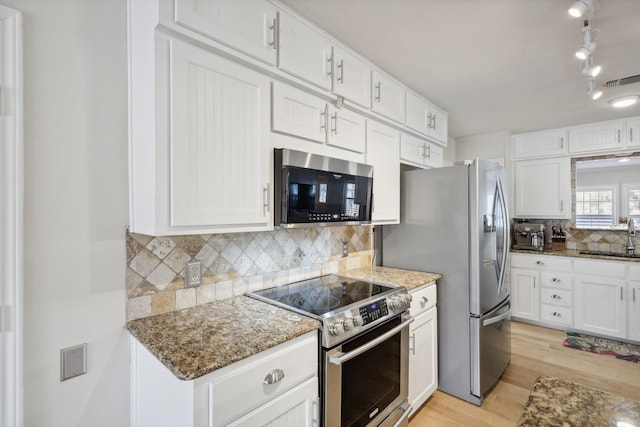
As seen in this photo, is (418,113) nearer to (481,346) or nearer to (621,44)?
(621,44)

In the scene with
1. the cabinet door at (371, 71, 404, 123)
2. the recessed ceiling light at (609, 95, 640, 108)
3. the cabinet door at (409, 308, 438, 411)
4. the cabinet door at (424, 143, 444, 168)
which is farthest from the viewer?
the cabinet door at (424, 143, 444, 168)

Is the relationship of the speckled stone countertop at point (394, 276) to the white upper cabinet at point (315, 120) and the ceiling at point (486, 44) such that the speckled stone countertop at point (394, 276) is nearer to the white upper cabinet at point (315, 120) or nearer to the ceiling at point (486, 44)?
the white upper cabinet at point (315, 120)

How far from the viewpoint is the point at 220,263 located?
1710 millimetres

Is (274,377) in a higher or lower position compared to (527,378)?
higher

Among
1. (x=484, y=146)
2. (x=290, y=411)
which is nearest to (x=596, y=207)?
(x=484, y=146)

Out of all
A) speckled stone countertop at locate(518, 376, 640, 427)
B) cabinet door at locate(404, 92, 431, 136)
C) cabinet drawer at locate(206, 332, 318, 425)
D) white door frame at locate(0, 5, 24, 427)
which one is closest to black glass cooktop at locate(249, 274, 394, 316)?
cabinet drawer at locate(206, 332, 318, 425)

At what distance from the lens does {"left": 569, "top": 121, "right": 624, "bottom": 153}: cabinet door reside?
354 cm

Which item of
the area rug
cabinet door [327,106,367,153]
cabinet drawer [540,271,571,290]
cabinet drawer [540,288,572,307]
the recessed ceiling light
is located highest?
the recessed ceiling light

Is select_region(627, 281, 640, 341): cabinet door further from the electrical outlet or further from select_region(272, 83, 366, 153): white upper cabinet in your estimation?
the electrical outlet

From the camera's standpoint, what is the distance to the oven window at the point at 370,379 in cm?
149

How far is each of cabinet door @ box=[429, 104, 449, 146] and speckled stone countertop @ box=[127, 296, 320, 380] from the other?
2.27 metres

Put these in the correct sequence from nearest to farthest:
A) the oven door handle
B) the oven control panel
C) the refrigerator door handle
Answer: the oven door handle → the oven control panel → the refrigerator door handle

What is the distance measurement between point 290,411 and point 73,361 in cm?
88

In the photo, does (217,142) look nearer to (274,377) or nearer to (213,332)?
(213,332)
